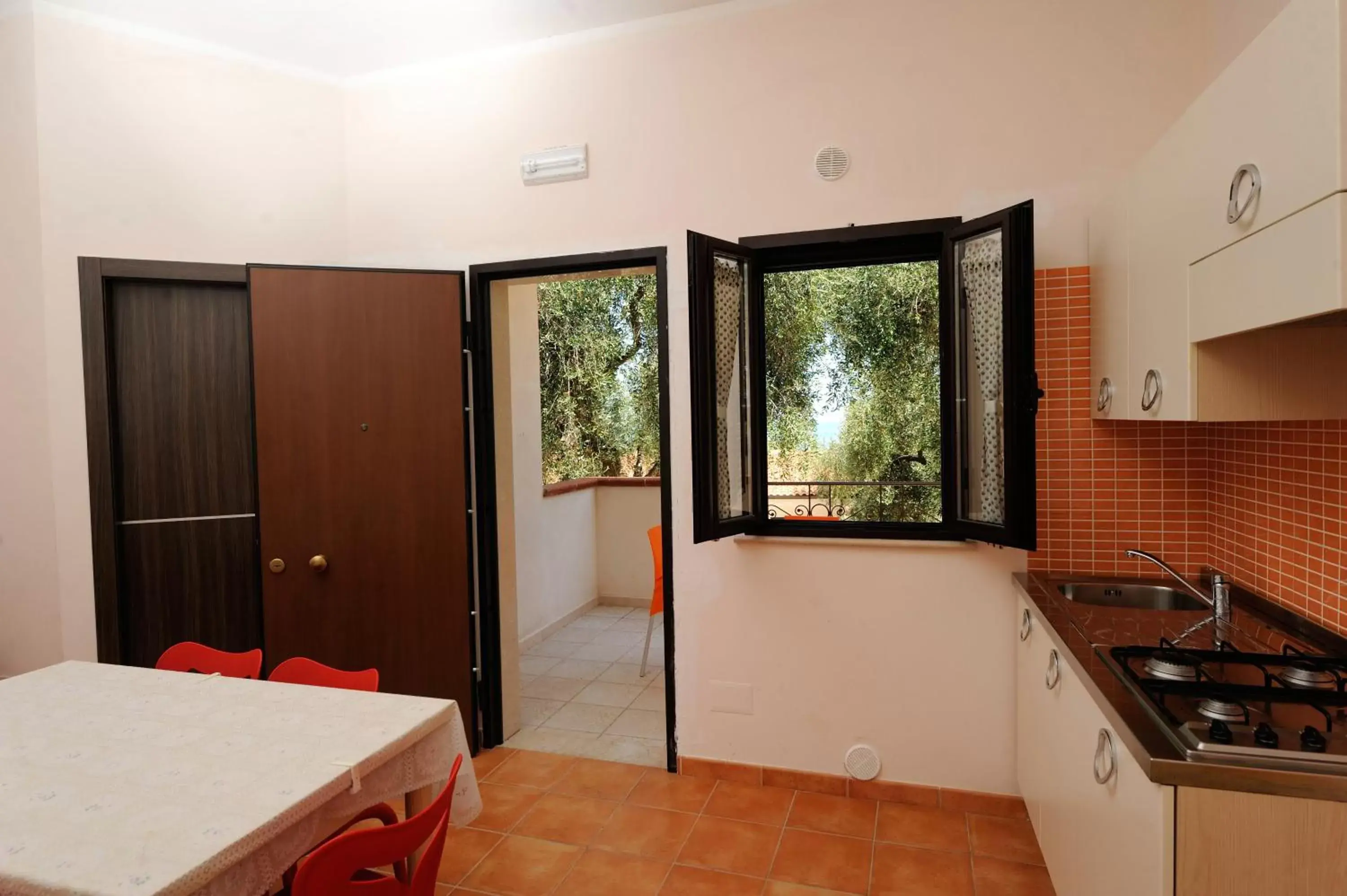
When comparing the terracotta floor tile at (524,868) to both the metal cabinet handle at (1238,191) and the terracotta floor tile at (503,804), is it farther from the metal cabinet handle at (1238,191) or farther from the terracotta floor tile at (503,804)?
the metal cabinet handle at (1238,191)

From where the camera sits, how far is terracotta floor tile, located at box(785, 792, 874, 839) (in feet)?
8.61

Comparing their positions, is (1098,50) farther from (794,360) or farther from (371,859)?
(371,859)

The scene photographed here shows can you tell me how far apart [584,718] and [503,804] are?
0.87 meters

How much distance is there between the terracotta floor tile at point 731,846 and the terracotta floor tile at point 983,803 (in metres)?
0.64

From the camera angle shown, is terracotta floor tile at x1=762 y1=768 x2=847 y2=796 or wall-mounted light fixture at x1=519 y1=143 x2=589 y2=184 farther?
wall-mounted light fixture at x1=519 y1=143 x2=589 y2=184

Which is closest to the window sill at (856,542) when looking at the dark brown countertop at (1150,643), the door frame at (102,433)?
the dark brown countertop at (1150,643)

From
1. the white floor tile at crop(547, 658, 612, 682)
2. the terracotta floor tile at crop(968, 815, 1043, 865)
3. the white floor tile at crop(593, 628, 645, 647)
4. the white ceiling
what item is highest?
the white ceiling

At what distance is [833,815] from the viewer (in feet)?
8.93

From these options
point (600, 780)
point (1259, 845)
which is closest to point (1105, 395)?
point (1259, 845)

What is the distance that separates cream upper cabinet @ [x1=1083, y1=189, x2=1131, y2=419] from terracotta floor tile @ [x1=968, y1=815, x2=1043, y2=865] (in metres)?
1.38

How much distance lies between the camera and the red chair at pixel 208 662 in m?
2.27

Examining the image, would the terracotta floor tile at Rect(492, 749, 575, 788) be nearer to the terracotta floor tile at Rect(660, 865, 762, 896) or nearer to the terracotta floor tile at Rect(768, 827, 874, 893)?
the terracotta floor tile at Rect(660, 865, 762, 896)

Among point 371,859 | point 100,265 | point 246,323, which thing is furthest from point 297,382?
point 371,859

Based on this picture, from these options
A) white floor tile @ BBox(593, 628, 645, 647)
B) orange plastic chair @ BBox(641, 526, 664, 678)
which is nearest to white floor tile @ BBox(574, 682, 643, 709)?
Answer: orange plastic chair @ BBox(641, 526, 664, 678)
